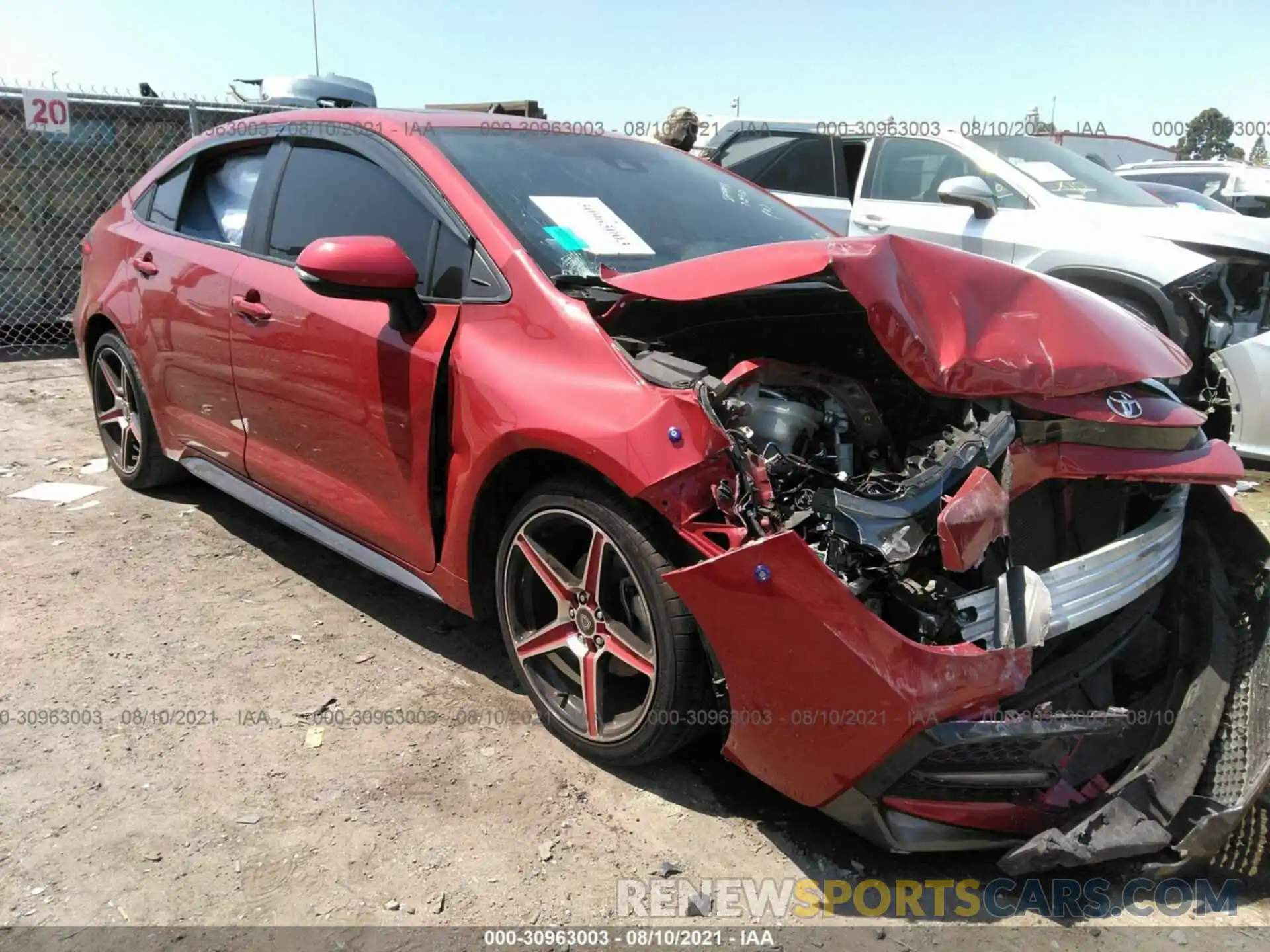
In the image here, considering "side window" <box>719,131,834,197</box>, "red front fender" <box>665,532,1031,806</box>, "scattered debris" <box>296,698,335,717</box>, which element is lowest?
"scattered debris" <box>296,698,335,717</box>

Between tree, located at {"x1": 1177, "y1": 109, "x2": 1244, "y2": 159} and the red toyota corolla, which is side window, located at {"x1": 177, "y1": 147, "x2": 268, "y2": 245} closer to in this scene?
the red toyota corolla

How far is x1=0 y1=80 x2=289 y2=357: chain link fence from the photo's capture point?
818cm

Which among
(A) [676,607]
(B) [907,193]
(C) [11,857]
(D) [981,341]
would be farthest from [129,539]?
(B) [907,193]

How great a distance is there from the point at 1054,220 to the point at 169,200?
4.84 m

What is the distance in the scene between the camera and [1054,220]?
5668 millimetres

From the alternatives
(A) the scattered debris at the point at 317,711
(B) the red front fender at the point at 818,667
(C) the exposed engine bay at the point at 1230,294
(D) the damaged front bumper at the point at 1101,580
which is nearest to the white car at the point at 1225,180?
(C) the exposed engine bay at the point at 1230,294

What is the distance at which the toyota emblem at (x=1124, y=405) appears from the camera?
89.7 inches

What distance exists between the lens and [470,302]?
270cm

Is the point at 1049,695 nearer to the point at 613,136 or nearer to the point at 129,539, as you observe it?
the point at 613,136

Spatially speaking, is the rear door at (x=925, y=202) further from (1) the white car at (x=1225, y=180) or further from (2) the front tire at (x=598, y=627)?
(1) the white car at (x=1225, y=180)

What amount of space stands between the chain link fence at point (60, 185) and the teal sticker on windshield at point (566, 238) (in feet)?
23.5

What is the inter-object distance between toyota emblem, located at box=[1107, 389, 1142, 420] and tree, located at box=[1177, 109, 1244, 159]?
44499 mm

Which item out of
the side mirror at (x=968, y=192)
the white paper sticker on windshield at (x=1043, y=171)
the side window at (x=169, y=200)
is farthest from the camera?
the white paper sticker on windshield at (x=1043, y=171)

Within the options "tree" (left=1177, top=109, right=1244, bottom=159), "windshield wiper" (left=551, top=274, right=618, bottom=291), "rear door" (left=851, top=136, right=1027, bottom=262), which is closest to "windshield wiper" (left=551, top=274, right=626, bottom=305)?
"windshield wiper" (left=551, top=274, right=618, bottom=291)
